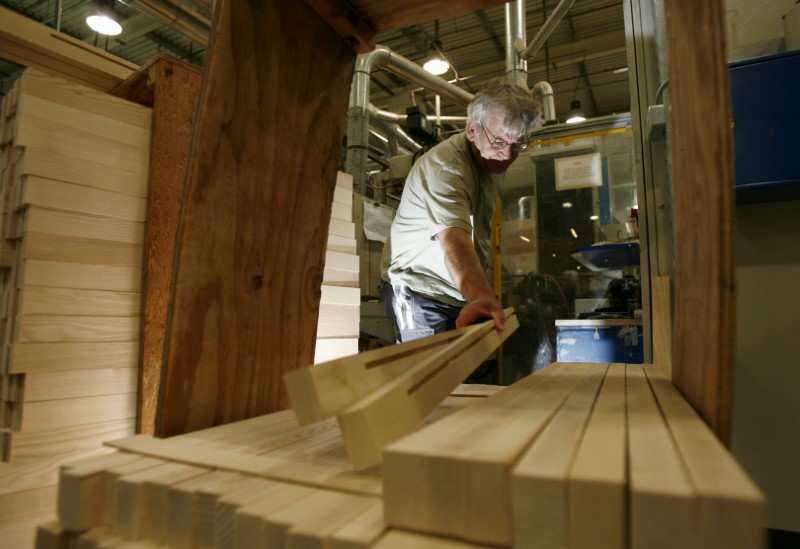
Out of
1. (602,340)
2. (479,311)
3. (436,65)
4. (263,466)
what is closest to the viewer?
(263,466)

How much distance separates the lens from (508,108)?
2516 mm

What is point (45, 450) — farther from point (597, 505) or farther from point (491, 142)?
point (491, 142)

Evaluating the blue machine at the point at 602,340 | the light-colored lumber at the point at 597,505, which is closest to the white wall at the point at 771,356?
the blue machine at the point at 602,340

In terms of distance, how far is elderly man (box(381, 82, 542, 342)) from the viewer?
2455mm

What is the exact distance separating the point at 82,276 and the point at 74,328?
0.72 ft

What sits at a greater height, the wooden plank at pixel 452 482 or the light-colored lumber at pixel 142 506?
the wooden plank at pixel 452 482

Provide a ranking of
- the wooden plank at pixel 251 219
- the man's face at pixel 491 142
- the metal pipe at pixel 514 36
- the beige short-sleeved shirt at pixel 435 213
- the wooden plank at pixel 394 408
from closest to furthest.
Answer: the wooden plank at pixel 394 408
the wooden plank at pixel 251 219
the beige short-sleeved shirt at pixel 435 213
the man's face at pixel 491 142
the metal pipe at pixel 514 36

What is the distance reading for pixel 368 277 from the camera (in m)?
4.98

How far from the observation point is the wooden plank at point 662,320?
197 centimetres

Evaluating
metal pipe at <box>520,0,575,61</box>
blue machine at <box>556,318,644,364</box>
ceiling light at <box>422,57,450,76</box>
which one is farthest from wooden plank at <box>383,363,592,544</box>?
ceiling light at <box>422,57,450,76</box>

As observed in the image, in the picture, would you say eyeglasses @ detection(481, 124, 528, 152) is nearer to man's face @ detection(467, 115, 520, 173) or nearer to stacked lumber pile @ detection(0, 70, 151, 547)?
man's face @ detection(467, 115, 520, 173)

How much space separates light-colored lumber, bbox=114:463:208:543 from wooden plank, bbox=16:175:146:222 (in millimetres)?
1728

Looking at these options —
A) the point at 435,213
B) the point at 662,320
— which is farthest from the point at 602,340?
the point at 435,213

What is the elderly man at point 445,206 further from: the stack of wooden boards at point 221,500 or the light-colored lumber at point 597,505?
the light-colored lumber at point 597,505
